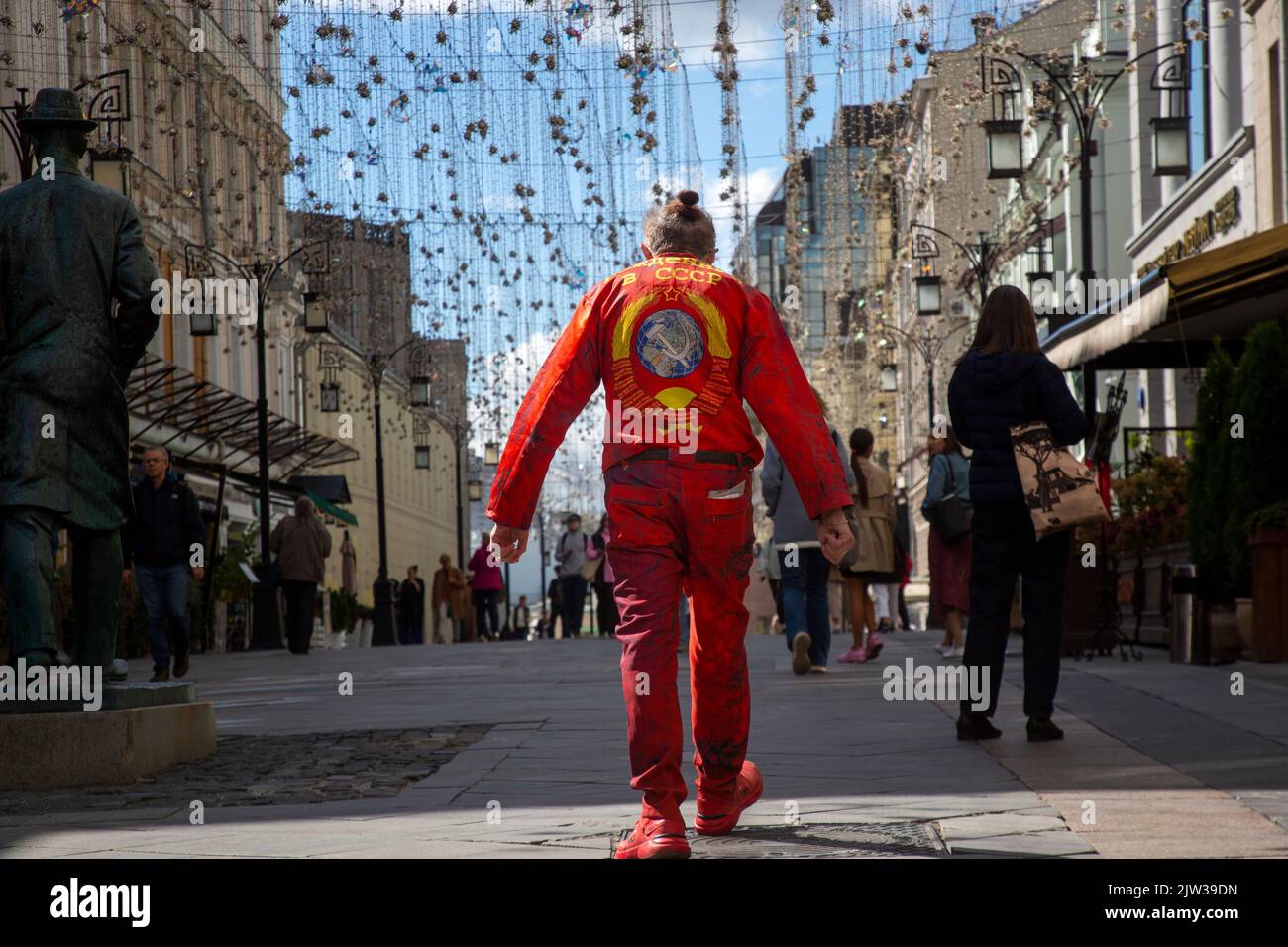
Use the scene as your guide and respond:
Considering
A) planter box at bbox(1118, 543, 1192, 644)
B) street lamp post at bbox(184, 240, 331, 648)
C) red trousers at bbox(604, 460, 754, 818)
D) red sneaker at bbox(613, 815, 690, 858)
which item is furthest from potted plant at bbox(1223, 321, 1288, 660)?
street lamp post at bbox(184, 240, 331, 648)

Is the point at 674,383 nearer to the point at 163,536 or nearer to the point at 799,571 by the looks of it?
the point at 799,571

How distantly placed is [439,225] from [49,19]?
22.8 feet

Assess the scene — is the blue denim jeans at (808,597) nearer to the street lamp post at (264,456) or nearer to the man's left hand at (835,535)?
the man's left hand at (835,535)

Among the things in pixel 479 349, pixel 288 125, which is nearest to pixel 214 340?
pixel 479 349

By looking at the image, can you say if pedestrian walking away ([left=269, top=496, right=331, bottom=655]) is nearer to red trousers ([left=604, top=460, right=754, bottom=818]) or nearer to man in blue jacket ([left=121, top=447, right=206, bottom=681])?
man in blue jacket ([left=121, top=447, right=206, bottom=681])

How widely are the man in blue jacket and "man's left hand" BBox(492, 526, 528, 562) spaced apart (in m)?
9.61

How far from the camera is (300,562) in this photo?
24.9m

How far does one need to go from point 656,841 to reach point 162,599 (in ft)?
36.2

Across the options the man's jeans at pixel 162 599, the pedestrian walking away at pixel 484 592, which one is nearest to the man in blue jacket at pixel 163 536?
the man's jeans at pixel 162 599

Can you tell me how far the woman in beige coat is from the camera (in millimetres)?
15680

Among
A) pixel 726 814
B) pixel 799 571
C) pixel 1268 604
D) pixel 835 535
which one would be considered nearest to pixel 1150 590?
pixel 1268 604
